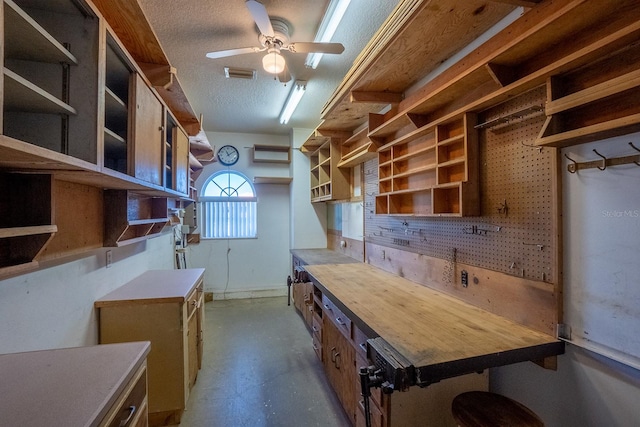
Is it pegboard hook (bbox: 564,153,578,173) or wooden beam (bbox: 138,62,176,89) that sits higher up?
wooden beam (bbox: 138,62,176,89)

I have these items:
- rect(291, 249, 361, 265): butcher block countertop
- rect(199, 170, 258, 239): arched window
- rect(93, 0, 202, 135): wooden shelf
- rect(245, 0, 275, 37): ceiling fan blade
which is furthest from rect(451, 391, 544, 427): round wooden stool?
rect(199, 170, 258, 239): arched window

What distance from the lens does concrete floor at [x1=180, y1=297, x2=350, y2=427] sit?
2191 mm

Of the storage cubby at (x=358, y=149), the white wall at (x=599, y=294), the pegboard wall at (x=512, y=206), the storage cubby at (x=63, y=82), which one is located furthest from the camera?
the storage cubby at (x=358, y=149)

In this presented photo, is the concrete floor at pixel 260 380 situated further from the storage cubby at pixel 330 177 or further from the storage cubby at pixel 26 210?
the storage cubby at pixel 330 177

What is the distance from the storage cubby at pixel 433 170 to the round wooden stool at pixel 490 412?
3.13 ft

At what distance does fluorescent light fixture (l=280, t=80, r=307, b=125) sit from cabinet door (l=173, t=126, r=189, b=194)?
130cm

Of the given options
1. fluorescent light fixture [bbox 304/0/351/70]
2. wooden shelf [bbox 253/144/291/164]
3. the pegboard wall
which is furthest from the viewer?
wooden shelf [bbox 253/144/291/164]

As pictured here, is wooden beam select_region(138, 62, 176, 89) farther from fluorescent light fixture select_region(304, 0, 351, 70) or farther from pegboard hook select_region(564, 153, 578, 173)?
pegboard hook select_region(564, 153, 578, 173)

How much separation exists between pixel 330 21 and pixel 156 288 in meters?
2.42

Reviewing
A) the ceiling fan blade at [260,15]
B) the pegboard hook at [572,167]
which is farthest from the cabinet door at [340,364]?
the ceiling fan blade at [260,15]

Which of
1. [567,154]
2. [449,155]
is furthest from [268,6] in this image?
[567,154]

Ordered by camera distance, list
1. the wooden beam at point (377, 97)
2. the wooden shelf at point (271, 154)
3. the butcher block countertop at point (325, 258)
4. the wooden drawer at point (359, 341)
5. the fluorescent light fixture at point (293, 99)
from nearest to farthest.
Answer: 1. the wooden drawer at point (359, 341)
2. the wooden beam at point (377, 97)
3. the fluorescent light fixture at point (293, 99)
4. the butcher block countertop at point (325, 258)
5. the wooden shelf at point (271, 154)

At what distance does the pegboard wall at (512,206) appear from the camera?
142 cm

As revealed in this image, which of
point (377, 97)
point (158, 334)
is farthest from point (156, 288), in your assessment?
point (377, 97)
